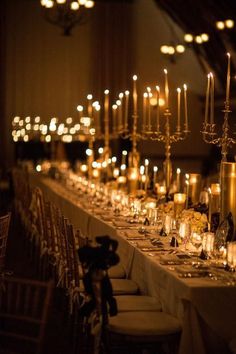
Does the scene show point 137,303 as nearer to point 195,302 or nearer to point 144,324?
point 144,324

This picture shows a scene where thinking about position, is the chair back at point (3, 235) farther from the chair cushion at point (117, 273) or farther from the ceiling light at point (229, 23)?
the ceiling light at point (229, 23)

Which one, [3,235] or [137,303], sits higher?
[3,235]

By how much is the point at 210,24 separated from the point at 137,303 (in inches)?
439

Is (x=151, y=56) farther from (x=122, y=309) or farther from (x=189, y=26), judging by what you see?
(x=122, y=309)

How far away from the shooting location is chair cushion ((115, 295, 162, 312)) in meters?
4.29

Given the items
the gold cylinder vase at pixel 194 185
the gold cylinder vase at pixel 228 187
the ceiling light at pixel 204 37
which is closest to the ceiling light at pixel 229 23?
the ceiling light at pixel 204 37

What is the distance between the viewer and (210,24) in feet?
48.3

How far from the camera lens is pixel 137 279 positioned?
5031 millimetres

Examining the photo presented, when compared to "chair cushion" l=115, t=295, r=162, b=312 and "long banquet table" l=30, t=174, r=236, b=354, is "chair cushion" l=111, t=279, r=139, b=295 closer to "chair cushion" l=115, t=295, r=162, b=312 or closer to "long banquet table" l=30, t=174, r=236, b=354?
"long banquet table" l=30, t=174, r=236, b=354

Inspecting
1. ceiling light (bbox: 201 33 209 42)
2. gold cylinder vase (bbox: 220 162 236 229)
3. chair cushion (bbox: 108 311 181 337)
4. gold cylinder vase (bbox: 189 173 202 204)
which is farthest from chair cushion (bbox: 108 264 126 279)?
ceiling light (bbox: 201 33 209 42)

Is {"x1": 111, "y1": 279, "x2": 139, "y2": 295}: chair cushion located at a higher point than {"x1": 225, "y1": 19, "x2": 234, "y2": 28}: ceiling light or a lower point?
lower

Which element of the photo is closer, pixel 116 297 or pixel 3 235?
pixel 116 297

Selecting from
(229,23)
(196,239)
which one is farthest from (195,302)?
(229,23)

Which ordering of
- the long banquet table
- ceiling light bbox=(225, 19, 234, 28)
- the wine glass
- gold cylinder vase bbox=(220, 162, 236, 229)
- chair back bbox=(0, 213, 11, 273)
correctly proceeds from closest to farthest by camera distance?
the long banquet table < the wine glass < gold cylinder vase bbox=(220, 162, 236, 229) < chair back bbox=(0, 213, 11, 273) < ceiling light bbox=(225, 19, 234, 28)
